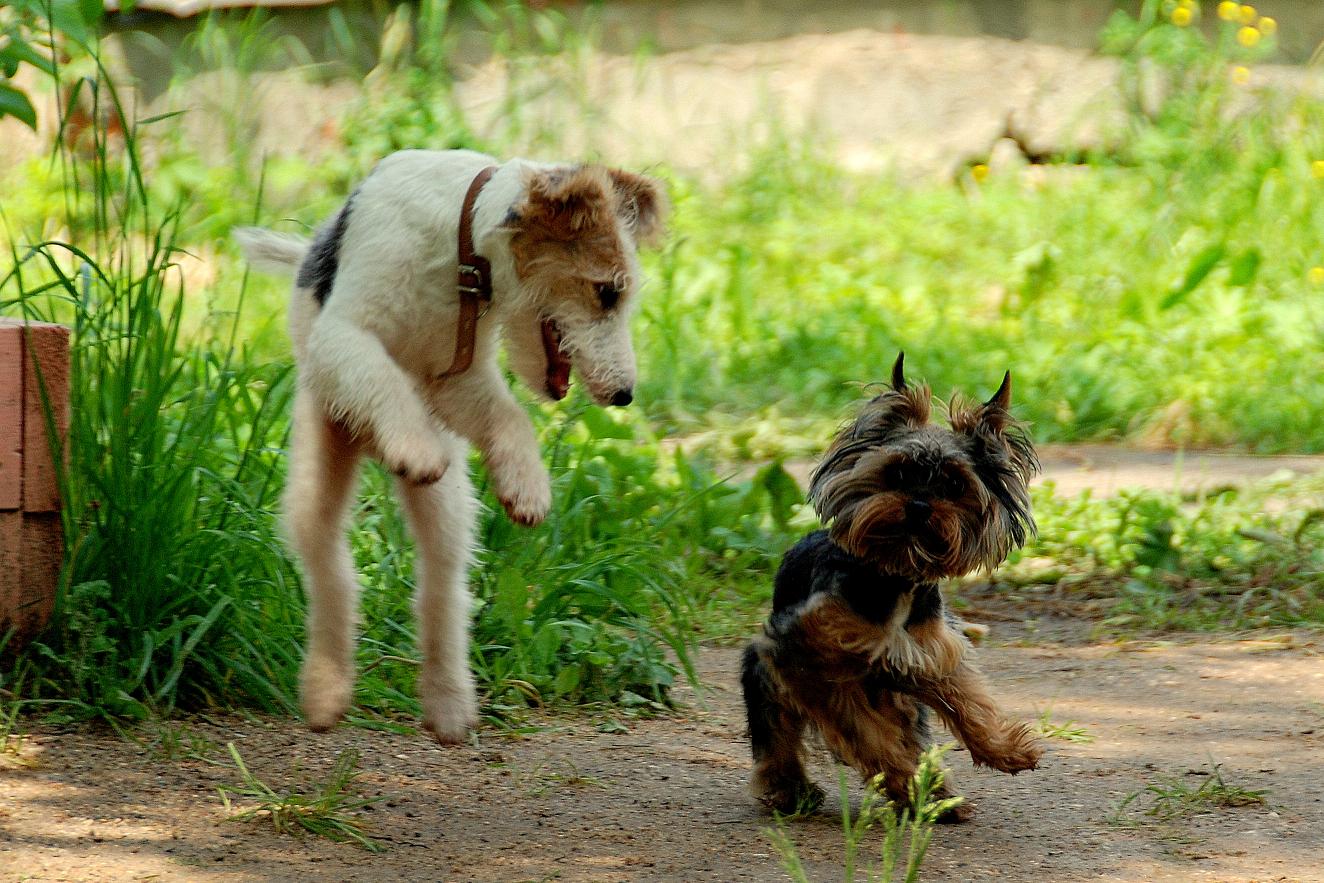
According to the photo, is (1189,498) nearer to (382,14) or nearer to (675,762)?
(675,762)

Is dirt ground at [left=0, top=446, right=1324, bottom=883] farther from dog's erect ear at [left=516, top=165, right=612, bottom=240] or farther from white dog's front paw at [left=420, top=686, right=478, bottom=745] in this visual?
dog's erect ear at [left=516, top=165, right=612, bottom=240]

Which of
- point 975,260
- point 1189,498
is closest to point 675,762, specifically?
point 1189,498

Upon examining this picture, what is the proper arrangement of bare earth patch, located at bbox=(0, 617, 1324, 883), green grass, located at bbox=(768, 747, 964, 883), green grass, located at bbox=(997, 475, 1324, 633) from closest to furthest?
1. green grass, located at bbox=(768, 747, 964, 883)
2. bare earth patch, located at bbox=(0, 617, 1324, 883)
3. green grass, located at bbox=(997, 475, 1324, 633)

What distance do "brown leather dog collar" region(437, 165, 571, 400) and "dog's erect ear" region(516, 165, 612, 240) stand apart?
0.41 ft

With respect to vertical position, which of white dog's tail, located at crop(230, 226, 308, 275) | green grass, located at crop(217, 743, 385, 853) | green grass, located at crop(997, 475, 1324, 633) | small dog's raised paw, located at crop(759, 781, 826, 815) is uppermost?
white dog's tail, located at crop(230, 226, 308, 275)

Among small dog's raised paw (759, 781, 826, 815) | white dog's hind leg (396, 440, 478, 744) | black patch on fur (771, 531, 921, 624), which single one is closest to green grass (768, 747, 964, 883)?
small dog's raised paw (759, 781, 826, 815)

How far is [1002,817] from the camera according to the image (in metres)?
3.60

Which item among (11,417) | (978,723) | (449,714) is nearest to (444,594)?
(449,714)

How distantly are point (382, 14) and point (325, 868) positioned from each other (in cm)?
758

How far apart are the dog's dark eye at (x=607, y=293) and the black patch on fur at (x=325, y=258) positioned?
1.95 feet

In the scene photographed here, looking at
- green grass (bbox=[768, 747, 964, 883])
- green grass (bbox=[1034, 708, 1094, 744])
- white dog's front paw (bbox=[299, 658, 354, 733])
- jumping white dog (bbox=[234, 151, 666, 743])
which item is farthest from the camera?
green grass (bbox=[1034, 708, 1094, 744])

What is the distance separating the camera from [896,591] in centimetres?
342

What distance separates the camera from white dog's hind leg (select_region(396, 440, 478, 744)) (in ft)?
12.2

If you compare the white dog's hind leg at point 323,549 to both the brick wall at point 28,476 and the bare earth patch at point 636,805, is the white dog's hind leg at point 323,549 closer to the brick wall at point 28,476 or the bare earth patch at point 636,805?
the bare earth patch at point 636,805
